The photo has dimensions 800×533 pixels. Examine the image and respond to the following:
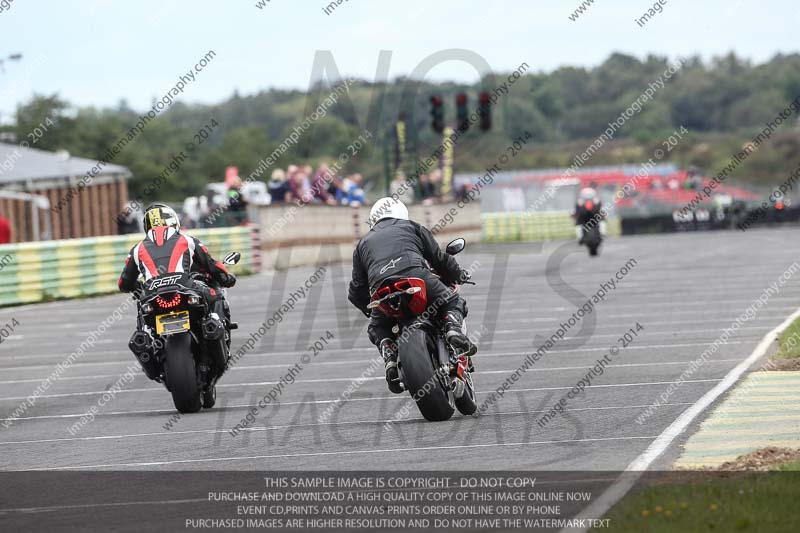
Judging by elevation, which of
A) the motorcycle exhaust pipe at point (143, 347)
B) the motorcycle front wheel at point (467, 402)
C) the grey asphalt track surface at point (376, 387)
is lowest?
the grey asphalt track surface at point (376, 387)

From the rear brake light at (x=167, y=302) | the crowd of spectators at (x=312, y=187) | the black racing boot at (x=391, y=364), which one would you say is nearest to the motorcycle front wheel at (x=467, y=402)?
the black racing boot at (x=391, y=364)

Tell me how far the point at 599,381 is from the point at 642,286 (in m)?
12.6

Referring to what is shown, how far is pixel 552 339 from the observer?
53.1ft

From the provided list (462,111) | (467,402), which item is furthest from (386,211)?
(462,111)

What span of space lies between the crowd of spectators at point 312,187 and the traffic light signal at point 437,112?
548cm

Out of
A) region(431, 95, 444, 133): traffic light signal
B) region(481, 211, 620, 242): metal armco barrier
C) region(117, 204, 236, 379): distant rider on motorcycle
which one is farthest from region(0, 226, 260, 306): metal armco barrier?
region(481, 211, 620, 242): metal armco barrier

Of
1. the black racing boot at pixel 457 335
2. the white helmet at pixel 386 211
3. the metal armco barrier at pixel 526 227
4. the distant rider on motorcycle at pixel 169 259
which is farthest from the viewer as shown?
the metal armco barrier at pixel 526 227

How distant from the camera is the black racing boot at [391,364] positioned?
33.0 feet

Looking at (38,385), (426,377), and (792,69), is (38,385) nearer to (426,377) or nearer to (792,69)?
(426,377)

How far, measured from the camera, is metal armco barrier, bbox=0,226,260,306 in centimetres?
2575

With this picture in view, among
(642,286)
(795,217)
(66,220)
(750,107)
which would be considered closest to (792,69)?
(750,107)

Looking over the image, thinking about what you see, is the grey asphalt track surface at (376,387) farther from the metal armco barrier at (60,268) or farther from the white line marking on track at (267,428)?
the metal armco barrier at (60,268)

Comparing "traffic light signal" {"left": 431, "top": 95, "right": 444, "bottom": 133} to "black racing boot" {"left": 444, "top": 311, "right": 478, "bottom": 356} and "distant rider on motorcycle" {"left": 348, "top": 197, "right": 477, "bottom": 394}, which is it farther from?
"black racing boot" {"left": 444, "top": 311, "right": 478, "bottom": 356}

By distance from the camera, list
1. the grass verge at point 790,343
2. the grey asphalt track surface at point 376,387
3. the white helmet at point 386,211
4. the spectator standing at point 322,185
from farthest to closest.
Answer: the spectator standing at point 322,185, the grass verge at point 790,343, the white helmet at point 386,211, the grey asphalt track surface at point 376,387
